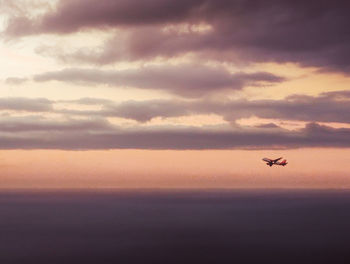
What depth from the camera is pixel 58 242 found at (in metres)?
161

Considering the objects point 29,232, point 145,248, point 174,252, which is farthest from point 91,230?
point 174,252

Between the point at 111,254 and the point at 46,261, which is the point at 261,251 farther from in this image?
the point at 46,261

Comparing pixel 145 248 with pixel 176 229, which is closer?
pixel 145 248

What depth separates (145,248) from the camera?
14825 centimetres

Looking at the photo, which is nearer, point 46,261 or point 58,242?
point 46,261

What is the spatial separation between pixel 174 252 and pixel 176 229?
188 ft

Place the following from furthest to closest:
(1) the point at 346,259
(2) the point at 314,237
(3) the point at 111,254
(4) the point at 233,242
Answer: (2) the point at 314,237 < (4) the point at 233,242 < (3) the point at 111,254 < (1) the point at 346,259

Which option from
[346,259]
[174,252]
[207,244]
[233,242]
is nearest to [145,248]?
[174,252]

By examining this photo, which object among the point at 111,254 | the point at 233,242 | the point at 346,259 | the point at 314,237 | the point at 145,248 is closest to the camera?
the point at 346,259

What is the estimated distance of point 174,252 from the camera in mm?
139875

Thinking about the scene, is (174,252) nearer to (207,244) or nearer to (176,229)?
(207,244)

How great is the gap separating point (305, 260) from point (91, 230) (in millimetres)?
100481

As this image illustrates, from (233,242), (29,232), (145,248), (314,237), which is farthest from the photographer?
(29,232)

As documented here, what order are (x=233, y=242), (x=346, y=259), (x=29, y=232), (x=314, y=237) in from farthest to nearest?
(x=29, y=232) < (x=314, y=237) < (x=233, y=242) < (x=346, y=259)
